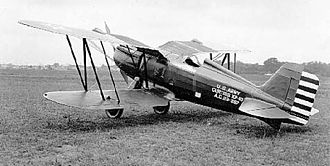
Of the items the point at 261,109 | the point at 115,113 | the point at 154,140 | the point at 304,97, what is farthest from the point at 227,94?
the point at 115,113

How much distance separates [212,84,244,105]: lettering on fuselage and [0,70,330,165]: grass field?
2.26 ft

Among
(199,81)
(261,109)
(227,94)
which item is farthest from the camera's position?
(199,81)

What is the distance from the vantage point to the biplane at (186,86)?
7.84 metres

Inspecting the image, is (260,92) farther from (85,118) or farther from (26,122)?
(26,122)

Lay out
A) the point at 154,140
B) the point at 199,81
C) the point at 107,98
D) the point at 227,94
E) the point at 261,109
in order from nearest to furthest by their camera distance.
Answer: the point at 154,140 → the point at 261,109 → the point at 227,94 → the point at 107,98 → the point at 199,81

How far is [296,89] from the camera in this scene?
26.0ft

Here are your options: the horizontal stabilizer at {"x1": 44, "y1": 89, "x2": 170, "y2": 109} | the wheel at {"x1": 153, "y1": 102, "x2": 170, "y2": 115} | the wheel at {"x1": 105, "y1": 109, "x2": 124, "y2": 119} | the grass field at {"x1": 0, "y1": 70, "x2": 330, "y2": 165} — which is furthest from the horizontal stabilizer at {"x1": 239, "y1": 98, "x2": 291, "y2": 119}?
the wheel at {"x1": 105, "y1": 109, "x2": 124, "y2": 119}

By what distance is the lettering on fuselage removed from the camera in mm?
8703

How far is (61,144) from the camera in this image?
6.94 meters

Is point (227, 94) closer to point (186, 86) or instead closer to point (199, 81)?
point (199, 81)

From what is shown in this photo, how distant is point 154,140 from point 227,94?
2.41m

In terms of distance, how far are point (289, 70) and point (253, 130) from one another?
1616 mm

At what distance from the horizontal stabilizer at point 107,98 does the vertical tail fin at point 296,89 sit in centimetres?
303

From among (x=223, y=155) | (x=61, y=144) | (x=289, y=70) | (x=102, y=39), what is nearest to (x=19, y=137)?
(x=61, y=144)
